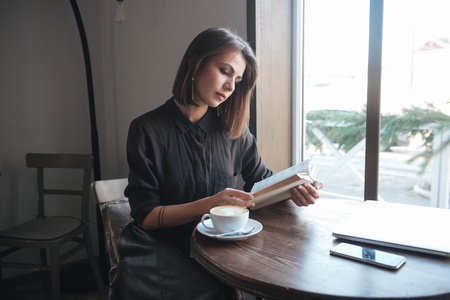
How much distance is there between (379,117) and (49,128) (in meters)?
2.15

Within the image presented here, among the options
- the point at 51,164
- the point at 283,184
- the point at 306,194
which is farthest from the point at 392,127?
the point at 51,164

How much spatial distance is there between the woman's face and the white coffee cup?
1.68ft

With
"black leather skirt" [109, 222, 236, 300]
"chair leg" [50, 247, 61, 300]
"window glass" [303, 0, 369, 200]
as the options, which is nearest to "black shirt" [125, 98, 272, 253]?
"black leather skirt" [109, 222, 236, 300]

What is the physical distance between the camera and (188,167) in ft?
3.88

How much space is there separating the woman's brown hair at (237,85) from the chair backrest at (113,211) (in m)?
0.57

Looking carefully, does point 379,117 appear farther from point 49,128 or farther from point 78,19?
point 49,128

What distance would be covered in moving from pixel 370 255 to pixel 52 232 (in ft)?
5.64

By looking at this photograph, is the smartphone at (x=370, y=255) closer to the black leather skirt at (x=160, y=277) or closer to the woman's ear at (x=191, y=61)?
the black leather skirt at (x=160, y=277)

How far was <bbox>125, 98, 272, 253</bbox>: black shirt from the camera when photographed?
3.52 feet

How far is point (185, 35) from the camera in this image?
199 centimetres

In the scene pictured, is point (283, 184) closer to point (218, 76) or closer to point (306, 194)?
point (306, 194)

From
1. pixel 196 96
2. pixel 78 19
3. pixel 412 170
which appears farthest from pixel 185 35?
pixel 412 170

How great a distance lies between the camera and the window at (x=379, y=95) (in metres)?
1.41

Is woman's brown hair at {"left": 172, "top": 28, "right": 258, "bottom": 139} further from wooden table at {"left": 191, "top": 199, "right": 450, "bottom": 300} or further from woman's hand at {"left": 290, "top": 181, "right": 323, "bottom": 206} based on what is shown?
wooden table at {"left": 191, "top": 199, "right": 450, "bottom": 300}
